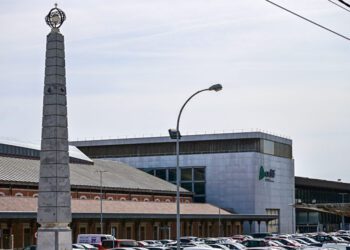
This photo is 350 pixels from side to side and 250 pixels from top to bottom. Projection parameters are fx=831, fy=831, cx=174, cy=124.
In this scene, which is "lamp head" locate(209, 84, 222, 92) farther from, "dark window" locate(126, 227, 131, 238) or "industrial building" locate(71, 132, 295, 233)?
"industrial building" locate(71, 132, 295, 233)

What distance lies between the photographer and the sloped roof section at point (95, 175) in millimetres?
82750

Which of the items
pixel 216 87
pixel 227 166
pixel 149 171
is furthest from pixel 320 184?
pixel 216 87

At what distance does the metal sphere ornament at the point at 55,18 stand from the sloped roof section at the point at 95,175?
144 feet

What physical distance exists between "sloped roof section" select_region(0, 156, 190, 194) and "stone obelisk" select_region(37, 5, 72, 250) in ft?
144

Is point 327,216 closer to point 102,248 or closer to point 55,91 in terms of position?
point 102,248

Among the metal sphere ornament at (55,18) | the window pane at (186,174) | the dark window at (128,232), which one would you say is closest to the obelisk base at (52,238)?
the metal sphere ornament at (55,18)

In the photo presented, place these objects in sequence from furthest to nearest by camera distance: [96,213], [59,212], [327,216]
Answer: [327,216] → [96,213] → [59,212]

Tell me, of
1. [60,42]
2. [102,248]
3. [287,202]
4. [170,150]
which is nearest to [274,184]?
[287,202]

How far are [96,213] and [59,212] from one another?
4278 cm

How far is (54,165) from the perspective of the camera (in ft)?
115

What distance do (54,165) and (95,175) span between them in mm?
63163

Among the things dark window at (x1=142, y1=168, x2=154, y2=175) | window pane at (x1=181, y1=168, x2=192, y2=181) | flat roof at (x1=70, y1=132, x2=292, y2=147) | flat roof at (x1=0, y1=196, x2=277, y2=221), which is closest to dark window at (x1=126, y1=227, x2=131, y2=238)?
flat roof at (x1=0, y1=196, x2=277, y2=221)

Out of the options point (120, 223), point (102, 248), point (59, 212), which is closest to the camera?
point (59, 212)

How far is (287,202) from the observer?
129000 mm
